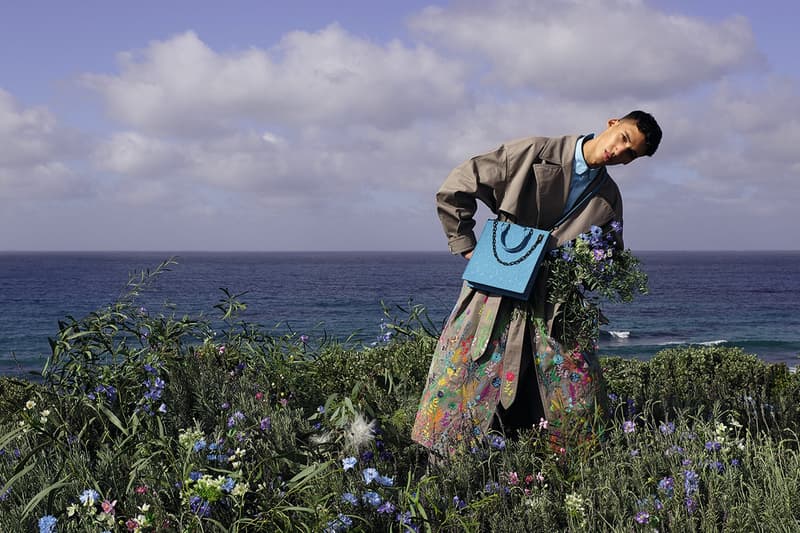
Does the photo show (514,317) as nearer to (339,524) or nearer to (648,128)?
(648,128)

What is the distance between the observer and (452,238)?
387cm

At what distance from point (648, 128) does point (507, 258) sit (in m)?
0.99

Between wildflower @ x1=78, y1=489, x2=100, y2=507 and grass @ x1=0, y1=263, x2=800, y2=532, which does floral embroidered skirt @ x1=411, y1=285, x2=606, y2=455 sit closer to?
grass @ x1=0, y1=263, x2=800, y2=532

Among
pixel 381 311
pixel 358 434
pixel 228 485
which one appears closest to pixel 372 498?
pixel 228 485

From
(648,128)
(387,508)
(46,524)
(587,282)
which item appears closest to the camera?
(46,524)

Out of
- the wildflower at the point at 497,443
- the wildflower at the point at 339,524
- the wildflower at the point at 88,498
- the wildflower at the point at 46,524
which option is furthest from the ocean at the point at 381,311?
the wildflower at the point at 339,524

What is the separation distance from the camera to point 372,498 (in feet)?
8.43

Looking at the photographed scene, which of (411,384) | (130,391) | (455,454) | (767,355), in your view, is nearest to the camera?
(455,454)

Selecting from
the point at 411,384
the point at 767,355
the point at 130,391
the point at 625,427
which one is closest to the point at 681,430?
the point at 625,427

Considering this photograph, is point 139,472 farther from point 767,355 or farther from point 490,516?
point 767,355

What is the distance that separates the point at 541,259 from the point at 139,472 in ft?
7.54

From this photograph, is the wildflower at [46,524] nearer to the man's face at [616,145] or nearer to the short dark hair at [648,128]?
the man's face at [616,145]

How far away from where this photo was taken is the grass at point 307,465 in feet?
8.52

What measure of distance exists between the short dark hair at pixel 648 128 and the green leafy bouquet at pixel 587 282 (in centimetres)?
47
